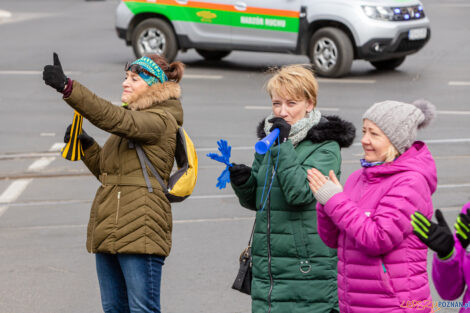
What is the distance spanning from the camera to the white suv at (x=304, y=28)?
15602 millimetres

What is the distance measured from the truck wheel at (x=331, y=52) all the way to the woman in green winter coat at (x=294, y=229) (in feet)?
37.4

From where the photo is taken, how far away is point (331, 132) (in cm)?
439

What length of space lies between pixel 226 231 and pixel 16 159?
3.72 meters

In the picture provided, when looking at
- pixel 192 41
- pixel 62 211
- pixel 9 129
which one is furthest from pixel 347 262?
pixel 192 41

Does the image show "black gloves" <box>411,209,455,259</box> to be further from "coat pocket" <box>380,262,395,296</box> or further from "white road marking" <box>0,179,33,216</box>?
"white road marking" <box>0,179,33,216</box>

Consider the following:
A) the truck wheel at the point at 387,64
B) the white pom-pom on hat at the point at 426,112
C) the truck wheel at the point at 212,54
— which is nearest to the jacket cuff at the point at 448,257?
the white pom-pom on hat at the point at 426,112

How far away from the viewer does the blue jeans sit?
15.4ft

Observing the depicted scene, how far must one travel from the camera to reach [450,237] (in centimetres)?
344

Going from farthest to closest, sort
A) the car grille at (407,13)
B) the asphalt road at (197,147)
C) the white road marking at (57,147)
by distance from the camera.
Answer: the car grille at (407,13) → the white road marking at (57,147) → the asphalt road at (197,147)

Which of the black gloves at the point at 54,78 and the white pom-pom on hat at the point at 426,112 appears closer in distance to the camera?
the white pom-pom on hat at the point at 426,112

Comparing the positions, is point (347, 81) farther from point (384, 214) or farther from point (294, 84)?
point (384, 214)

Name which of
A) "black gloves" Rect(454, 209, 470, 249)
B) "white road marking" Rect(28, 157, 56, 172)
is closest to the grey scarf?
"black gloves" Rect(454, 209, 470, 249)

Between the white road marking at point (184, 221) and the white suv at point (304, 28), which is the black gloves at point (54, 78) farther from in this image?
the white suv at point (304, 28)

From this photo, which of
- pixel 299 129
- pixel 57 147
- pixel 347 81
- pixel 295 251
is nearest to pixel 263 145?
pixel 299 129
